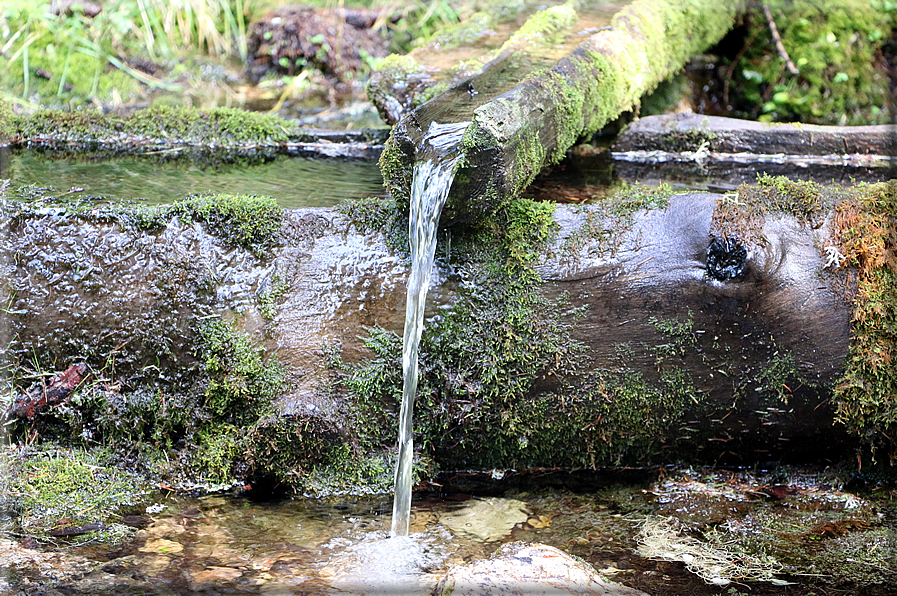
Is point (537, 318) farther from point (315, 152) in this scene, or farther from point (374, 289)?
point (315, 152)

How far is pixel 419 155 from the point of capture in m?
2.93

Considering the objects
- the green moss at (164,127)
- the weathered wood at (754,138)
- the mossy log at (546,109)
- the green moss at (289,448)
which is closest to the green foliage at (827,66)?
the mossy log at (546,109)

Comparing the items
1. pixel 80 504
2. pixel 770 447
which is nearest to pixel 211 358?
pixel 80 504

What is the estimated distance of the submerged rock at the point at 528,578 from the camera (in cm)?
219

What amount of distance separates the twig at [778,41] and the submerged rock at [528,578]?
6.24 m

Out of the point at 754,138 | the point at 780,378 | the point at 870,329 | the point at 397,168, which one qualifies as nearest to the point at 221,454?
the point at 397,168

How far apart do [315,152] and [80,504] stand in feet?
9.70

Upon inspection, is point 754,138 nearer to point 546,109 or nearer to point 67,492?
point 546,109

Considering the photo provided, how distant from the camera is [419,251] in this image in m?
3.14

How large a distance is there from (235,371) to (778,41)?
21.1 feet

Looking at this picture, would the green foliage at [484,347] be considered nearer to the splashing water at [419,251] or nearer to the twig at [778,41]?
the splashing water at [419,251]

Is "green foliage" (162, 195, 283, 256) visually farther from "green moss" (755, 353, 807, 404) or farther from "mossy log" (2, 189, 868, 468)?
"green moss" (755, 353, 807, 404)

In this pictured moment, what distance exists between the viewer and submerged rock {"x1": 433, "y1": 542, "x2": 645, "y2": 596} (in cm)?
219

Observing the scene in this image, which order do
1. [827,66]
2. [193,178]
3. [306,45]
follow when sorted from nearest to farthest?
[193,178]
[827,66]
[306,45]
